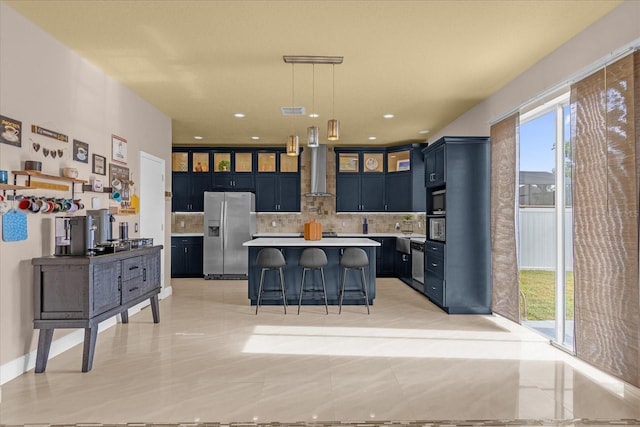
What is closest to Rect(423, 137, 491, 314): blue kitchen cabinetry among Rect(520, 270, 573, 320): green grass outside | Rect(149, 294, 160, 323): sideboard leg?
Rect(520, 270, 573, 320): green grass outside

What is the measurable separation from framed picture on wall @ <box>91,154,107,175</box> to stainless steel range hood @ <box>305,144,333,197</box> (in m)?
4.41

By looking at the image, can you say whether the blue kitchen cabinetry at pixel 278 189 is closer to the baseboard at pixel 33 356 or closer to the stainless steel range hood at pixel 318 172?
the stainless steel range hood at pixel 318 172

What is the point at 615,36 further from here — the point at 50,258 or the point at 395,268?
the point at 395,268

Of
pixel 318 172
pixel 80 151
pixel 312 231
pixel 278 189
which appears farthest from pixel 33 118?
pixel 318 172

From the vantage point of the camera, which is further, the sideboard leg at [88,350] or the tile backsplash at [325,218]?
the tile backsplash at [325,218]

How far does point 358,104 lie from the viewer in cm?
566

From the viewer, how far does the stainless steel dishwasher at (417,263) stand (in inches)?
258

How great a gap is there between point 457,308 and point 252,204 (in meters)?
4.51

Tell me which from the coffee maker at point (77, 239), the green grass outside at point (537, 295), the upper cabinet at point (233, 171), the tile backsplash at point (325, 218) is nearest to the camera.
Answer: the coffee maker at point (77, 239)

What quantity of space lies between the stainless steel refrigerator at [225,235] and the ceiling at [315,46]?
8.02 feet

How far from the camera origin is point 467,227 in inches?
208

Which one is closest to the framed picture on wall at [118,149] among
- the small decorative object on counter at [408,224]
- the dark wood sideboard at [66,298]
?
the dark wood sideboard at [66,298]

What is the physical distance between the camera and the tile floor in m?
2.57

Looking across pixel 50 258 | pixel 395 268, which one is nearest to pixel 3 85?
pixel 50 258
